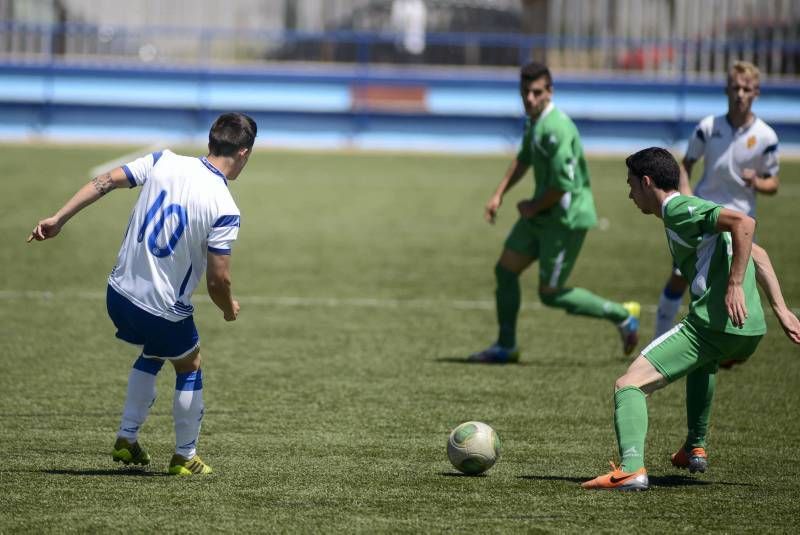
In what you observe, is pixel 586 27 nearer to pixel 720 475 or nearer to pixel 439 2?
pixel 439 2

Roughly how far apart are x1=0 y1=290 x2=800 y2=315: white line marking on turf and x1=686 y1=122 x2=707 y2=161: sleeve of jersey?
8.52 feet

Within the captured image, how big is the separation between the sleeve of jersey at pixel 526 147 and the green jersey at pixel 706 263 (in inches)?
140

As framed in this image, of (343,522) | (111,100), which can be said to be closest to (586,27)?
(111,100)

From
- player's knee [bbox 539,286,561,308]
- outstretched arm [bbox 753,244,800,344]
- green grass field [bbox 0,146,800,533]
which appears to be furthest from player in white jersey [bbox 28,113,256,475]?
player's knee [bbox 539,286,561,308]

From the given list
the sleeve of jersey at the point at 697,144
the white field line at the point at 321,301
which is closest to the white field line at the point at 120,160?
the white field line at the point at 321,301

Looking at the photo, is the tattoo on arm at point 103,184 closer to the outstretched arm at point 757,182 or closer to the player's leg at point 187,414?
the player's leg at point 187,414

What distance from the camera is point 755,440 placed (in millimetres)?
7523

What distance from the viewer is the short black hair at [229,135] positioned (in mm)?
6250

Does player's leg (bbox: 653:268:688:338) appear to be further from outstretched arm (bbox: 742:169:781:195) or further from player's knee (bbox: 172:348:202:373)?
player's knee (bbox: 172:348:202:373)

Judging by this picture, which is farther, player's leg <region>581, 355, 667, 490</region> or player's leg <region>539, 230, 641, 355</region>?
player's leg <region>539, 230, 641, 355</region>

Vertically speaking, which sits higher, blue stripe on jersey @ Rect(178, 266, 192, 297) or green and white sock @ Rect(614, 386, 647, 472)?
blue stripe on jersey @ Rect(178, 266, 192, 297)

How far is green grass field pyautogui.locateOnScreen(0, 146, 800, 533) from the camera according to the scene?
19.2ft

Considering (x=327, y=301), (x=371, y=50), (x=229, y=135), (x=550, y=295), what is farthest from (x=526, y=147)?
(x=371, y=50)

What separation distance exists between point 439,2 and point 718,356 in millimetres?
30914
